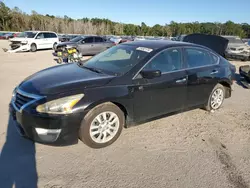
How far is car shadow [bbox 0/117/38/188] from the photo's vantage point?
244cm

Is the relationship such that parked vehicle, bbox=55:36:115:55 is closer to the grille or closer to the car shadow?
the grille

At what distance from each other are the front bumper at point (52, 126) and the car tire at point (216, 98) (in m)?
3.06

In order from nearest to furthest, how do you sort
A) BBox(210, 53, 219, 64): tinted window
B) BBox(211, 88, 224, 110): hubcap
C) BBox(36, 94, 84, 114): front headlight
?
BBox(36, 94, 84, 114): front headlight → BBox(210, 53, 219, 64): tinted window → BBox(211, 88, 224, 110): hubcap

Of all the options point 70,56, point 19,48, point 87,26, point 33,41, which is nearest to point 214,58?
point 70,56

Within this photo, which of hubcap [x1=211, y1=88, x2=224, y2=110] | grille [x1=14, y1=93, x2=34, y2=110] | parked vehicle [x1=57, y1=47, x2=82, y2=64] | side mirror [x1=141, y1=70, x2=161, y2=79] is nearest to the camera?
grille [x1=14, y1=93, x2=34, y2=110]

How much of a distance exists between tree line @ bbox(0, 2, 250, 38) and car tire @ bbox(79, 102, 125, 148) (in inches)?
2380

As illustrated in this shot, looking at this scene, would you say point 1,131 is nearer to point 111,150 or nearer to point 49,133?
point 49,133

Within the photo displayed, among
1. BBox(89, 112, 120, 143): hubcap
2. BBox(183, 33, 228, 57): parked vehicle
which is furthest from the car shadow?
BBox(183, 33, 228, 57): parked vehicle

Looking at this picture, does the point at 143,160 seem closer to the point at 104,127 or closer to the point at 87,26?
the point at 104,127

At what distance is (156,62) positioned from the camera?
3.70 metres

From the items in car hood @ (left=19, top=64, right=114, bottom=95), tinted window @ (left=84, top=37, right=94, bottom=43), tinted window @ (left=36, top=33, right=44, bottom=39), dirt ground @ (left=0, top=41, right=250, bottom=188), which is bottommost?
dirt ground @ (left=0, top=41, right=250, bottom=188)

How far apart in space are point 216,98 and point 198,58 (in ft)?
3.68

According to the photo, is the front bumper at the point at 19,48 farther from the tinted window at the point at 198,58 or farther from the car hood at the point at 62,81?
the tinted window at the point at 198,58

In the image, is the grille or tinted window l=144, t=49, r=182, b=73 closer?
the grille
